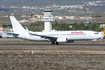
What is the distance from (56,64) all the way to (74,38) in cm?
2792

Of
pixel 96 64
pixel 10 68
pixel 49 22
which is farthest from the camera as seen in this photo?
pixel 49 22

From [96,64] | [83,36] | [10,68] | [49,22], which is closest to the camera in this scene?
[10,68]

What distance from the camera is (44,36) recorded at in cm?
5403

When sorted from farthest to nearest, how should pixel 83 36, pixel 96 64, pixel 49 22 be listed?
pixel 49 22, pixel 83 36, pixel 96 64

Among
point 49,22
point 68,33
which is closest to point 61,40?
point 68,33

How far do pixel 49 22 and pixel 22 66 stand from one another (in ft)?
282

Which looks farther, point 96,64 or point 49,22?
point 49,22

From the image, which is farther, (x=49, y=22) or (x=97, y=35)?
(x=49, y=22)

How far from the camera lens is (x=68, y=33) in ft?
178

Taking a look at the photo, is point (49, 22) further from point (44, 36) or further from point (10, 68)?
point (10, 68)

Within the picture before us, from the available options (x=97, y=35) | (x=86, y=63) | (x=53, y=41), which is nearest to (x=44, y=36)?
(x=53, y=41)

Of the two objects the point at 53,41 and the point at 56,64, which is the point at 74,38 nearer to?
the point at 53,41

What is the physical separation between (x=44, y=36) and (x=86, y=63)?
27827 millimetres

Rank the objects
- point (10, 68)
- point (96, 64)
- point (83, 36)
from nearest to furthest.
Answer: point (10, 68) → point (96, 64) → point (83, 36)
